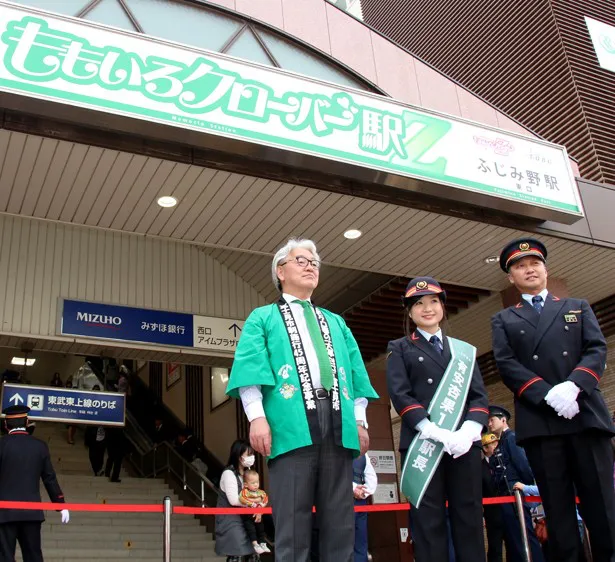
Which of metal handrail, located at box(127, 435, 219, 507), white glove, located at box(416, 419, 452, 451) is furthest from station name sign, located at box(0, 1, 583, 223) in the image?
metal handrail, located at box(127, 435, 219, 507)

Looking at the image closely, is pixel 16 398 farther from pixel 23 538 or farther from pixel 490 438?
pixel 490 438

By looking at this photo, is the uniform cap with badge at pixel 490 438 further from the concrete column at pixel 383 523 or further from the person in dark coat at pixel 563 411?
the concrete column at pixel 383 523

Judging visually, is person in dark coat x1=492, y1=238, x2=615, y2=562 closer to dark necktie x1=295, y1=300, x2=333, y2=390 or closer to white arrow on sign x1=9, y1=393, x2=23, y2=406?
dark necktie x1=295, y1=300, x2=333, y2=390

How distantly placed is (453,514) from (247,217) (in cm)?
424

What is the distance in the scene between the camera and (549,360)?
→ 134 inches

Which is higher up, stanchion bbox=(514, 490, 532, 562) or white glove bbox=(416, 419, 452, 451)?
white glove bbox=(416, 419, 452, 451)

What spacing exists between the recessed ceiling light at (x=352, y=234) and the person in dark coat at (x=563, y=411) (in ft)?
12.1

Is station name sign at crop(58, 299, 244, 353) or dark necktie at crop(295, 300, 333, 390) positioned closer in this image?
dark necktie at crop(295, 300, 333, 390)

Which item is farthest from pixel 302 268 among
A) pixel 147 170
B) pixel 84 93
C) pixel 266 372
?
pixel 147 170

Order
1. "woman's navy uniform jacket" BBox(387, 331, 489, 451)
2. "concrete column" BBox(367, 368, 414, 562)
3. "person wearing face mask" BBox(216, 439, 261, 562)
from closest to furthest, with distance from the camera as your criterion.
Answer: "woman's navy uniform jacket" BBox(387, 331, 489, 451) < "person wearing face mask" BBox(216, 439, 261, 562) < "concrete column" BBox(367, 368, 414, 562)

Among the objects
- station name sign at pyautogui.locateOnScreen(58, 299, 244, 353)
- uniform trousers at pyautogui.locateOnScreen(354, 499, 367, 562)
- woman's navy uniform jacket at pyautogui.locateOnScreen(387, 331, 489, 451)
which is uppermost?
station name sign at pyautogui.locateOnScreen(58, 299, 244, 353)

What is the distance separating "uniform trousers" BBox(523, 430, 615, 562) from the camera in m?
3.08

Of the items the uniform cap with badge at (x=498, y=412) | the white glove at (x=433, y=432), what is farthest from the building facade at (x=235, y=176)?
the white glove at (x=433, y=432)

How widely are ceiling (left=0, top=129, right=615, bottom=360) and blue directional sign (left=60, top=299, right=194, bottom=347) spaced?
1.20 m
